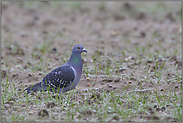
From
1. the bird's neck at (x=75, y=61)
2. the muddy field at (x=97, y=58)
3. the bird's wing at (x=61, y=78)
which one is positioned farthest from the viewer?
the bird's neck at (x=75, y=61)

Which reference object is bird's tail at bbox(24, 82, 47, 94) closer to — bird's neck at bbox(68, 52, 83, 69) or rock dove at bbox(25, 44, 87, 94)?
rock dove at bbox(25, 44, 87, 94)

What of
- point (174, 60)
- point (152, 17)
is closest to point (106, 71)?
point (174, 60)

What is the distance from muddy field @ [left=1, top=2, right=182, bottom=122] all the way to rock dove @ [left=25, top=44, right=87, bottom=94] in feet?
0.49

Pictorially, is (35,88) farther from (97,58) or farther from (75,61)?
(97,58)

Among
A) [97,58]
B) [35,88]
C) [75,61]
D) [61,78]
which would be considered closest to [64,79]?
[61,78]

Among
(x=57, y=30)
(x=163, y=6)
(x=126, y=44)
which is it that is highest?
(x=163, y=6)

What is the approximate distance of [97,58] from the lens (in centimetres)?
691

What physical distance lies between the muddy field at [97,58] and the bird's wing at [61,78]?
0.70 feet

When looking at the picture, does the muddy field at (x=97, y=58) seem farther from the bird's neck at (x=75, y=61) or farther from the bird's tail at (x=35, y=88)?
the bird's neck at (x=75, y=61)

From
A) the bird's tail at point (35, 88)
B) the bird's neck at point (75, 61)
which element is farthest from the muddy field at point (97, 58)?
the bird's neck at point (75, 61)

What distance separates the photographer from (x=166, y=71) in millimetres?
5867

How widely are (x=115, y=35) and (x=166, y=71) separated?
11.5 feet

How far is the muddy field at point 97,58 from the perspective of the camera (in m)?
4.39

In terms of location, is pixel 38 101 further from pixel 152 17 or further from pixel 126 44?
pixel 152 17
